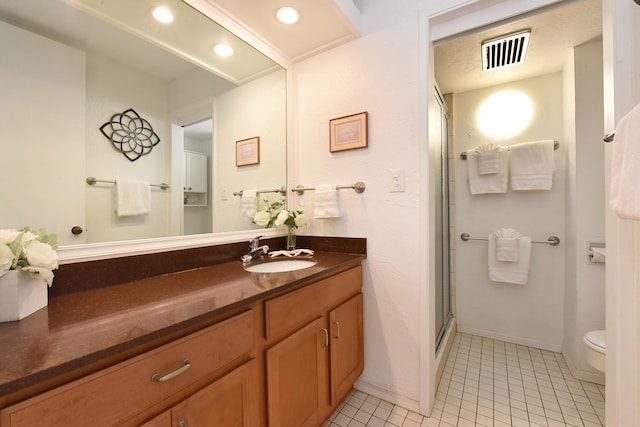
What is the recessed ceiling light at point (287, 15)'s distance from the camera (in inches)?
55.7

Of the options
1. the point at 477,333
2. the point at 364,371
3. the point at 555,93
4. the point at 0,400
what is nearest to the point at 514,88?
the point at 555,93

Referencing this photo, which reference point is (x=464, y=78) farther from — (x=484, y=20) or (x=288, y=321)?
(x=288, y=321)

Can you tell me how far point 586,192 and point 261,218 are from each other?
206 cm

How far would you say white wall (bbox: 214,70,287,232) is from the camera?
4.90 ft

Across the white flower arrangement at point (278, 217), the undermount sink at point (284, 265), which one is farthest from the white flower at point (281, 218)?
the undermount sink at point (284, 265)

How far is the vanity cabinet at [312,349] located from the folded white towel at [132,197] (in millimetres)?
692

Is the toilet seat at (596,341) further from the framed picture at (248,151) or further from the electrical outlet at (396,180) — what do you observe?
the framed picture at (248,151)

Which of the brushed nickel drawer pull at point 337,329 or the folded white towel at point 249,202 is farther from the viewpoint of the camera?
the folded white towel at point 249,202

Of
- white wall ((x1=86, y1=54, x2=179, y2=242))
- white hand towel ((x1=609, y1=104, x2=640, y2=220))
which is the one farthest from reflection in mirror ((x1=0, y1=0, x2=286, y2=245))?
white hand towel ((x1=609, y1=104, x2=640, y2=220))

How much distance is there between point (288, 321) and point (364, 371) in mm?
877

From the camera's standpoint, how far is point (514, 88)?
2.20 metres

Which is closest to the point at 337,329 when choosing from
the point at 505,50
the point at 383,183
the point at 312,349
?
the point at 312,349

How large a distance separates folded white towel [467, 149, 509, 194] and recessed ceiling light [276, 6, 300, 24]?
5.64 ft

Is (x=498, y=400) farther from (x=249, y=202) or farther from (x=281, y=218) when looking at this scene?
(x=249, y=202)
